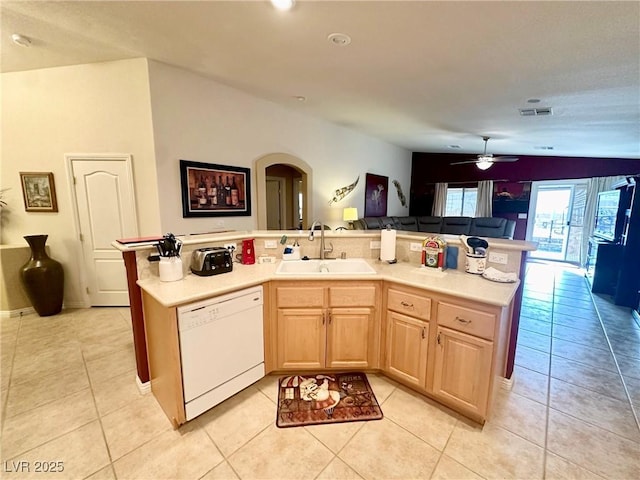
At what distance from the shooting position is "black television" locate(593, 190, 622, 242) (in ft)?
14.0

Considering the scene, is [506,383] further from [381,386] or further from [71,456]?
[71,456]

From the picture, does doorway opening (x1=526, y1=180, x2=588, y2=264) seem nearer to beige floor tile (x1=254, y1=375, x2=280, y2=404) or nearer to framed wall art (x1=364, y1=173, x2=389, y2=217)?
framed wall art (x1=364, y1=173, x2=389, y2=217)

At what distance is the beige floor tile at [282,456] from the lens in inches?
57.4

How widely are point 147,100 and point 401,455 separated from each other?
3905 mm

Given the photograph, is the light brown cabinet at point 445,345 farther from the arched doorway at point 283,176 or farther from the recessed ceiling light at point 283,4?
the arched doorway at point 283,176

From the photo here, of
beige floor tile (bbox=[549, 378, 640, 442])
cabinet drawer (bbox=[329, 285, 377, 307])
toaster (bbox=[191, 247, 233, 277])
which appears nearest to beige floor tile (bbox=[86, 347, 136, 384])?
toaster (bbox=[191, 247, 233, 277])

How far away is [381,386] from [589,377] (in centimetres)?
179

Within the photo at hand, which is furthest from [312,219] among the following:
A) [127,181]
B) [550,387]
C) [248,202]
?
[550,387]

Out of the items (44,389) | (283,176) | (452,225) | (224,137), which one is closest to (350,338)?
(44,389)

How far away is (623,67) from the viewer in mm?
2307

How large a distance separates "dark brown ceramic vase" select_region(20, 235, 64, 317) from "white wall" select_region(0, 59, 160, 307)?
1.00 feet

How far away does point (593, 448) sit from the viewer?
1.61m

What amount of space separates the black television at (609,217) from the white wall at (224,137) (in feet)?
14.9

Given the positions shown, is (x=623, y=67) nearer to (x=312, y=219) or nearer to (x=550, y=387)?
(x=550, y=387)
